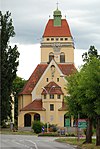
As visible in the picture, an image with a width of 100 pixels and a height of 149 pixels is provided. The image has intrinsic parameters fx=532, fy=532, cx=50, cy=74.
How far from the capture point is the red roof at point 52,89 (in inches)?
4122

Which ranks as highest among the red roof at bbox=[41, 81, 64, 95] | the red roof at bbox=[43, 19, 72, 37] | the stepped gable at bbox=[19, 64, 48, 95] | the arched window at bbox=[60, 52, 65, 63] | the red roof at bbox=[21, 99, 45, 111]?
the red roof at bbox=[43, 19, 72, 37]

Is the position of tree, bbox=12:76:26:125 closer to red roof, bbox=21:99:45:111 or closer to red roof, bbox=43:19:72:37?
red roof, bbox=43:19:72:37

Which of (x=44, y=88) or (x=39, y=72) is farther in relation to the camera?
(x=39, y=72)

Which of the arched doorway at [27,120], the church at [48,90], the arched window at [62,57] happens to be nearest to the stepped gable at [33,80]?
the church at [48,90]

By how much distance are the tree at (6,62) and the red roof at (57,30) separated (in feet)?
166

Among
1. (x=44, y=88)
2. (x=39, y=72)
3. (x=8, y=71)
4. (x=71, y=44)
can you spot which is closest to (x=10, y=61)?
(x=8, y=71)

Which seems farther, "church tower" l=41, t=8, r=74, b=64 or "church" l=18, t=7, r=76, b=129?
"church tower" l=41, t=8, r=74, b=64

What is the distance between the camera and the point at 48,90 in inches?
4173

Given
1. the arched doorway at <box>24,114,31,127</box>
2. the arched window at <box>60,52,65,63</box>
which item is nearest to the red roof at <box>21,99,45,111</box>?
the arched doorway at <box>24,114,31,127</box>

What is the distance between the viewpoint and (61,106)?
104 metres

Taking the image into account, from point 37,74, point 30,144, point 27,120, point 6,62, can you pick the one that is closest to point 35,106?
point 27,120

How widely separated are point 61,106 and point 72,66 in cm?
1278

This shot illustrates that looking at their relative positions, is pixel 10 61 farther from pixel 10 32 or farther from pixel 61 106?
pixel 61 106

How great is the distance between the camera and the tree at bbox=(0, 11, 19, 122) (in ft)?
236
